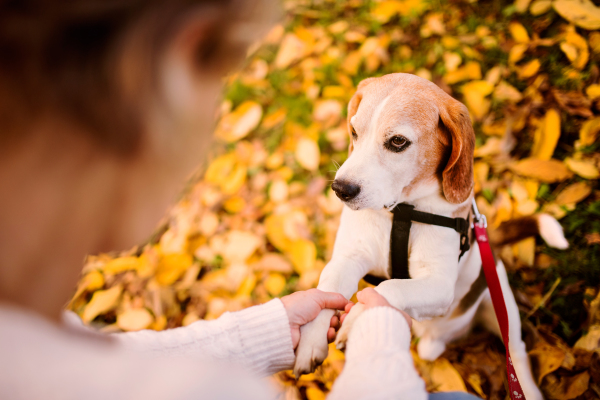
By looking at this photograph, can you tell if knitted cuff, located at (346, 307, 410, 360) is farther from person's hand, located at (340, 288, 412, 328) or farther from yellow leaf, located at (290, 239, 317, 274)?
yellow leaf, located at (290, 239, 317, 274)

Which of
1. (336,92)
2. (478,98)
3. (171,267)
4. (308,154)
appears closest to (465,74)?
(478,98)

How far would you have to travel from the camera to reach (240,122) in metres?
3.28

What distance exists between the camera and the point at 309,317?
55.4 inches

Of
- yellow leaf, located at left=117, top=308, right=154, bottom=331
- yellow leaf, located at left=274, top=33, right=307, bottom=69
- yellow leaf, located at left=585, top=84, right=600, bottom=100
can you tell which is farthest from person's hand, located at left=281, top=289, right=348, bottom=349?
yellow leaf, located at left=274, top=33, right=307, bottom=69

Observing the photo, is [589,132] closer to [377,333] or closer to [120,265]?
[377,333]

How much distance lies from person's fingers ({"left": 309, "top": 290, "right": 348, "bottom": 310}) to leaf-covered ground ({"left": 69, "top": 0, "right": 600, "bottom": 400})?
75 centimetres

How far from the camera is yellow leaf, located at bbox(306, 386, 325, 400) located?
1885mm

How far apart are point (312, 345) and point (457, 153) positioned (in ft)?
3.35

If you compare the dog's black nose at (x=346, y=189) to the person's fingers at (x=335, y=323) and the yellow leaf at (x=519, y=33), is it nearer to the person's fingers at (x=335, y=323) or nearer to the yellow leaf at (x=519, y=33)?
the person's fingers at (x=335, y=323)

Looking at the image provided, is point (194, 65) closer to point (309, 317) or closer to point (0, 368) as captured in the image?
point (0, 368)

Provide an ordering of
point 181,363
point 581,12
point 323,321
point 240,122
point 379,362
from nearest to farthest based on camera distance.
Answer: point 181,363, point 379,362, point 323,321, point 581,12, point 240,122

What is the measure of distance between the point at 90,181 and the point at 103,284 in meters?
2.23

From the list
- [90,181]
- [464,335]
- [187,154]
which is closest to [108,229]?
[90,181]

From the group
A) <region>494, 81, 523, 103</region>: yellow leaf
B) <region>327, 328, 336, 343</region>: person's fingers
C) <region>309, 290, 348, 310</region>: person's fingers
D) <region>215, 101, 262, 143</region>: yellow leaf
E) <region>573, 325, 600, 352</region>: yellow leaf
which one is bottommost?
<region>573, 325, 600, 352</region>: yellow leaf
